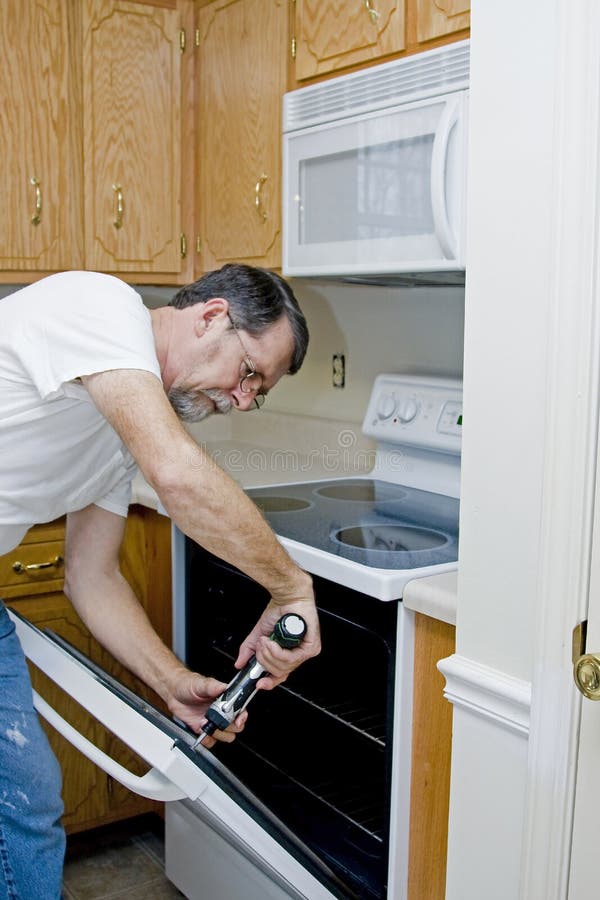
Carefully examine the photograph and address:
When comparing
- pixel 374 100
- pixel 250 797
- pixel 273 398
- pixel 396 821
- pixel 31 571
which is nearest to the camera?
pixel 250 797

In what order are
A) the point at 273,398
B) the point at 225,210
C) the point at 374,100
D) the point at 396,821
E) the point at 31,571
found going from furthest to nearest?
the point at 273,398
the point at 225,210
the point at 31,571
the point at 374,100
the point at 396,821

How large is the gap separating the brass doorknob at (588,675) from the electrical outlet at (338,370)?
1.74 m

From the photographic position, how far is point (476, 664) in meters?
1.10

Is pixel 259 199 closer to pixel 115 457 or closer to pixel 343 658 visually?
pixel 115 457

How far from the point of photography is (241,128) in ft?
7.84

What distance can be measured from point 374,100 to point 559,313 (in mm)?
1118

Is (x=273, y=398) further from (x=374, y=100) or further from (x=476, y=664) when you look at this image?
(x=476, y=664)

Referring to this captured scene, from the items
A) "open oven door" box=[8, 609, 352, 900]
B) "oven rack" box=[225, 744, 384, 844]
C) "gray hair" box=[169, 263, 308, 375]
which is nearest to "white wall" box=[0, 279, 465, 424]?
"gray hair" box=[169, 263, 308, 375]

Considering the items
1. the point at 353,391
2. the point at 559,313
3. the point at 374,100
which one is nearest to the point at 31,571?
the point at 353,391

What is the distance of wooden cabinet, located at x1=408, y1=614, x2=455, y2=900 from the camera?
1448mm

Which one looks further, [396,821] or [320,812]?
[320,812]

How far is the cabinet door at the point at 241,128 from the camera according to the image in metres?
2.26

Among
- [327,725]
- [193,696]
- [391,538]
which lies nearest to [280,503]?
[391,538]

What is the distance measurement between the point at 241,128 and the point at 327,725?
1.51m
